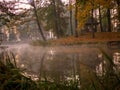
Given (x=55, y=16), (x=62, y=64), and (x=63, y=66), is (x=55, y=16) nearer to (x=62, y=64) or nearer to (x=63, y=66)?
(x=62, y=64)

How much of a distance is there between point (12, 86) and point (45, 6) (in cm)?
4466

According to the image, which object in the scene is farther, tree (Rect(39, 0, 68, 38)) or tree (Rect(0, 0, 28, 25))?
tree (Rect(39, 0, 68, 38))

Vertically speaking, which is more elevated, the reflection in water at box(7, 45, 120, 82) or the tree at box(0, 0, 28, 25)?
the tree at box(0, 0, 28, 25)

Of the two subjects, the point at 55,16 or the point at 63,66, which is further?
the point at 55,16

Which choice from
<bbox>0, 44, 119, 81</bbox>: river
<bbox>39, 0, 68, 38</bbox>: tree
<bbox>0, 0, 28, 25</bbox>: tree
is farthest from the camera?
<bbox>39, 0, 68, 38</bbox>: tree

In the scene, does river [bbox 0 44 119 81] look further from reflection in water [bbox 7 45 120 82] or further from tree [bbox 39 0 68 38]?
tree [bbox 39 0 68 38]

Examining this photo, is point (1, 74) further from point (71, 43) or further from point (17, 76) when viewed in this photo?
point (71, 43)

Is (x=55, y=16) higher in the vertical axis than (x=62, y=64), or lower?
higher

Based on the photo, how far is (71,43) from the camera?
118ft

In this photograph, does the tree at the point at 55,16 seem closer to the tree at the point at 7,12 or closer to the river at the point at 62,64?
the river at the point at 62,64

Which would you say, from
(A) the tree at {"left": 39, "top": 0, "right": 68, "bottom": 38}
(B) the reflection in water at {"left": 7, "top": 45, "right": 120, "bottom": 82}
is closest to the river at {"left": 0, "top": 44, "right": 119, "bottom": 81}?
(B) the reflection in water at {"left": 7, "top": 45, "right": 120, "bottom": 82}

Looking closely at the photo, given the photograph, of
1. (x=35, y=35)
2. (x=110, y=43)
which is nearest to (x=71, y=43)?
(x=110, y=43)

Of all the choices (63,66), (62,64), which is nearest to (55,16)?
(62,64)

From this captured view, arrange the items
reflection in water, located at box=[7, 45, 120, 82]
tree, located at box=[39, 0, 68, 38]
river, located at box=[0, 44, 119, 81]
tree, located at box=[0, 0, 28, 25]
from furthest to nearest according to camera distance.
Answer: tree, located at box=[39, 0, 68, 38], tree, located at box=[0, 0, 28, 25], river, located at box=[0, 44, 119, 81], reflection in water, located at box=[7, 45, 120, 82]
